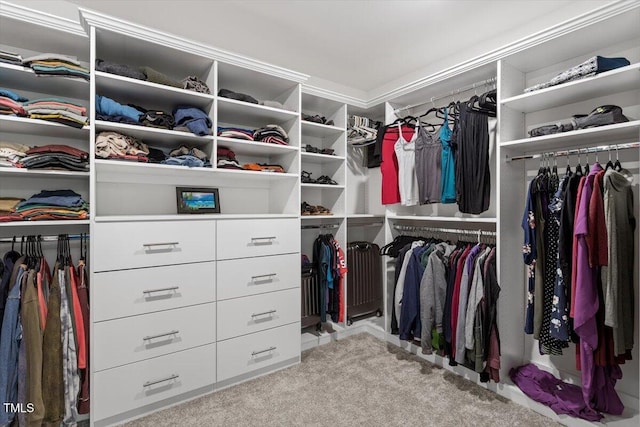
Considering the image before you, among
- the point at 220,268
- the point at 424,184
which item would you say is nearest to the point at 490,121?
the point at 424,184

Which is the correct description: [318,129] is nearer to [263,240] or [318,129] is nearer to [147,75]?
[263,240]

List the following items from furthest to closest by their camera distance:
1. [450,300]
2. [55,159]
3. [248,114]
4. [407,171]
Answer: [407,171] < [248,114] < [450,300] < [55,159]

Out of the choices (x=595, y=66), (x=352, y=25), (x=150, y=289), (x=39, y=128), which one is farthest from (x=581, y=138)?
(x=39, y=128)

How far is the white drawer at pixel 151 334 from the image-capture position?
69.5 inches

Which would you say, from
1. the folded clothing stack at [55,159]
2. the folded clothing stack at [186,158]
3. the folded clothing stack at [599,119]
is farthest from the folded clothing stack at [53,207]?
the folded clothing stack at [599,119]

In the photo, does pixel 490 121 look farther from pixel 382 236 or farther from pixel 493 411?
pixel 493 411

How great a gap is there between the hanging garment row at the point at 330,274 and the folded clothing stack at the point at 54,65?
2.06 meters

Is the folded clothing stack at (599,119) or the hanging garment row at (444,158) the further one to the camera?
the hanging garment row at (444,158)

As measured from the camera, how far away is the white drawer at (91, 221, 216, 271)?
1771 mm

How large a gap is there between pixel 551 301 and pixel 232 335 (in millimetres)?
2079

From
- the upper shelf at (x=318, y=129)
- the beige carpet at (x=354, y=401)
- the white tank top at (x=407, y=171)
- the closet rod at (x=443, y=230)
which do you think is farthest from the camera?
the upper shelf at (x=318, y=129)

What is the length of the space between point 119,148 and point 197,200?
0.62 metres

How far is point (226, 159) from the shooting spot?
7.66 ft

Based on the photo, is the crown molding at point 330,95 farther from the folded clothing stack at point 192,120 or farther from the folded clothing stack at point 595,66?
the folded clothing stack at point 595,66
